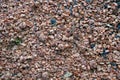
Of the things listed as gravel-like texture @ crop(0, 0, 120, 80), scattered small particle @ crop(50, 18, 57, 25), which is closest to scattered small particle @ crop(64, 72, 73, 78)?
gravel-like texture @ crop(0, 0, 120, 80)

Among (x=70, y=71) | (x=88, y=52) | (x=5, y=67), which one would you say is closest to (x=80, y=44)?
(x=88, y=52)

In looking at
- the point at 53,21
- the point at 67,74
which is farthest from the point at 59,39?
the point at 67,74

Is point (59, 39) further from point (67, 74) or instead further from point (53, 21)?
point (67, 74)

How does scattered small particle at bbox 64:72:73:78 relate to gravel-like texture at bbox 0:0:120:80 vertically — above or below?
below

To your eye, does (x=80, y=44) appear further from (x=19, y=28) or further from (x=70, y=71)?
(x=19, y=28)

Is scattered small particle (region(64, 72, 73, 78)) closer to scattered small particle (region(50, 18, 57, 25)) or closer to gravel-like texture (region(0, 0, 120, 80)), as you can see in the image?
gravel-like texture (region(0, 0, 120, 80))

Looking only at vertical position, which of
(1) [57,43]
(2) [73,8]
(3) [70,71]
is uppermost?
(2) [73,8]

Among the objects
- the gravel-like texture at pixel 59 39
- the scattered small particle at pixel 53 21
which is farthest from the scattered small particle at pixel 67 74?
the scattered small particle at pixel 53 21

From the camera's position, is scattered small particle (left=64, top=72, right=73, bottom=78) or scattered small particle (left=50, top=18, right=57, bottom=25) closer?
scattered small particle (left=64, top=72, right=73, bottom=78)

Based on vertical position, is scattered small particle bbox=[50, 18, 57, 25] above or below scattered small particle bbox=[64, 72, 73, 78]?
above
